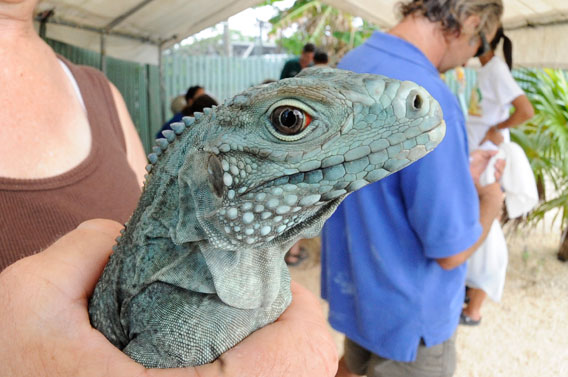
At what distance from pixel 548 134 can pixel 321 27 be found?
32.2ft

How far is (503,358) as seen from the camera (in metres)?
4.77

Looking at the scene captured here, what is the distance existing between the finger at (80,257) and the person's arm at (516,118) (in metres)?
4.53

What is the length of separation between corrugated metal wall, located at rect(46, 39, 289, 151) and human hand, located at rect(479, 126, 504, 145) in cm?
345

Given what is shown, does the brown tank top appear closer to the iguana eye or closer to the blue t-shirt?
the iguana eye

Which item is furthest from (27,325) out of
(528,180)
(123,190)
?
(528,180)

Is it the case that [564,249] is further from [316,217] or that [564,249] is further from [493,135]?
[316,217]

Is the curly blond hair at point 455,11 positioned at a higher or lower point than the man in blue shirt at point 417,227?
higher

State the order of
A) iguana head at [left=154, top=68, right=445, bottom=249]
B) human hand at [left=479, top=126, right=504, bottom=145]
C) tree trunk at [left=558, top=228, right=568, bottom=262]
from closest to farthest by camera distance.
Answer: iguana head at [left=154, top=68, right=445, bottom=249]
human hand at [left=479, top=126, right=504, bottom=145]
tree trunk at [left=558, top=228, right=568, bottom=262]

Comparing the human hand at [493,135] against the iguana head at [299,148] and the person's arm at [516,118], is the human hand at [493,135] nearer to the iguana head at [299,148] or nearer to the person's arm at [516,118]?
the person's arm at [516,118]

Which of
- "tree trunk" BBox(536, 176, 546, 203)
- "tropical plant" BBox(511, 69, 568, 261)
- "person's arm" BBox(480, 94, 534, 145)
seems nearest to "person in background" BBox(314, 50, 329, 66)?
"tropical plant" BBox(511, 69, 568, 261)

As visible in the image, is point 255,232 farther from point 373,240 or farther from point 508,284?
point 508,284

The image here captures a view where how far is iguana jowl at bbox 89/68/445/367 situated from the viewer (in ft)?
2.92

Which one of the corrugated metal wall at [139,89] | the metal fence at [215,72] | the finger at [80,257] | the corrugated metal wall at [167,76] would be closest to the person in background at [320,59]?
the corrugated metal wall at [167,76]

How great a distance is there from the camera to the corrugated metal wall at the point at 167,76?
7570mm
